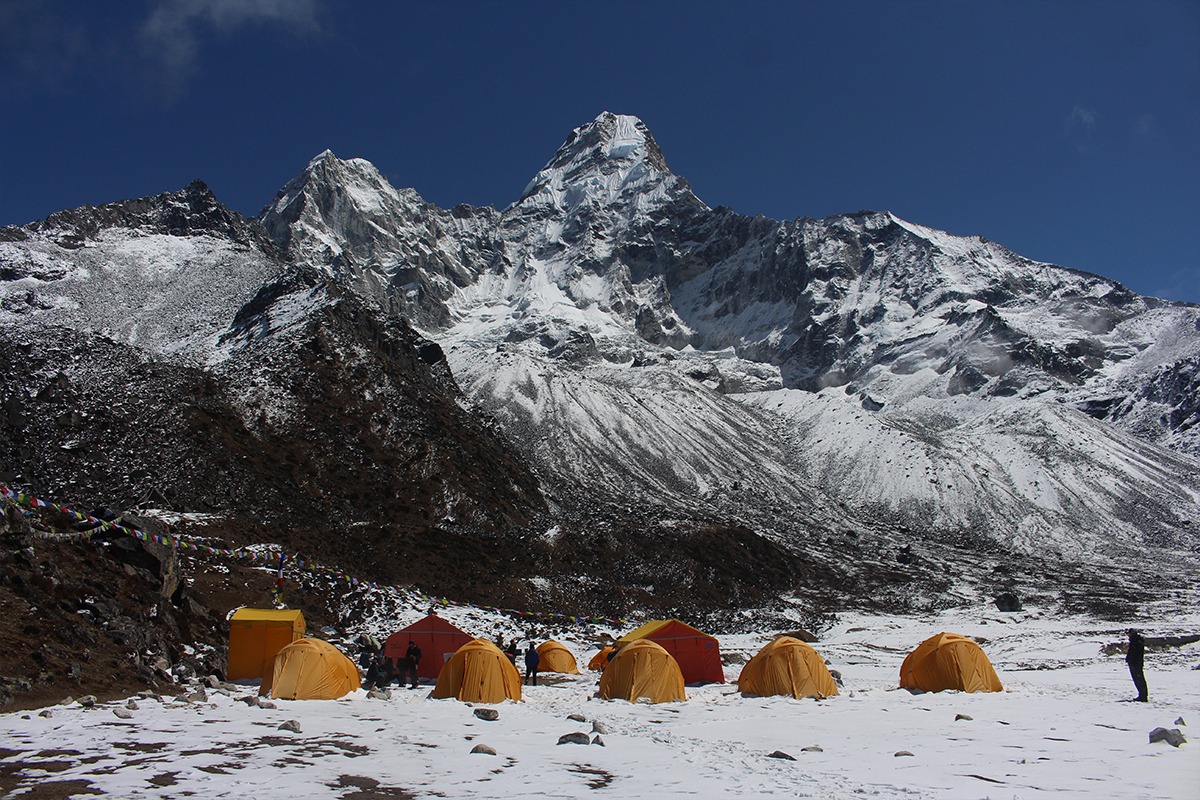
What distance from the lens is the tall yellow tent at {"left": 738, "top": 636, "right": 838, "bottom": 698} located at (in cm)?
2181

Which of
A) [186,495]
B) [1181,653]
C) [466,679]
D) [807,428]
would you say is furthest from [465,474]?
[807,428]

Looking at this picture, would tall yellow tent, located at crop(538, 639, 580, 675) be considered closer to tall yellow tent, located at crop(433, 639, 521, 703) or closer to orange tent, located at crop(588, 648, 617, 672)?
orange tent, located at crop(588, 648, 617, 672)

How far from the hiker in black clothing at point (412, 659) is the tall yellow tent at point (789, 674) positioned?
1172cm

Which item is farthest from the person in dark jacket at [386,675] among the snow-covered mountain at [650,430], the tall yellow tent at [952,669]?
the snow-covered mountain at [650,430]

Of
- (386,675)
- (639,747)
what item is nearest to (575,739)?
(639,747)

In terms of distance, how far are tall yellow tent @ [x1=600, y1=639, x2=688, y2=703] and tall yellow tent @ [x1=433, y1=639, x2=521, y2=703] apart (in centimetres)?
309

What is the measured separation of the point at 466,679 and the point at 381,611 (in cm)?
1412

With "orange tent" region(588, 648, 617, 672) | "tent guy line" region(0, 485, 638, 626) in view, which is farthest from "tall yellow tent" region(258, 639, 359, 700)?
"orange tent" region(588, 648, 617, 672)

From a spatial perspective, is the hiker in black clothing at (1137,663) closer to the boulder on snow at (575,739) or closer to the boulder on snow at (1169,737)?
the boulder on snow at (1169,737)

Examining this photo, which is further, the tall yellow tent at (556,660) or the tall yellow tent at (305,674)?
the tall yellow tent at (556,660)

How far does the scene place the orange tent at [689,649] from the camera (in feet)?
87.3

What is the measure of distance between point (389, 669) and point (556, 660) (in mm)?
8865

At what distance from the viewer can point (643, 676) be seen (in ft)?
71.4

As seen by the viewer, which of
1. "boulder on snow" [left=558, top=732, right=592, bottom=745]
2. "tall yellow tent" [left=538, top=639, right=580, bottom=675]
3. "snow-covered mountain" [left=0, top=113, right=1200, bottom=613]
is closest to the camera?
"boulder on snow" [left=558, top=732, right=592, bottom=745]
